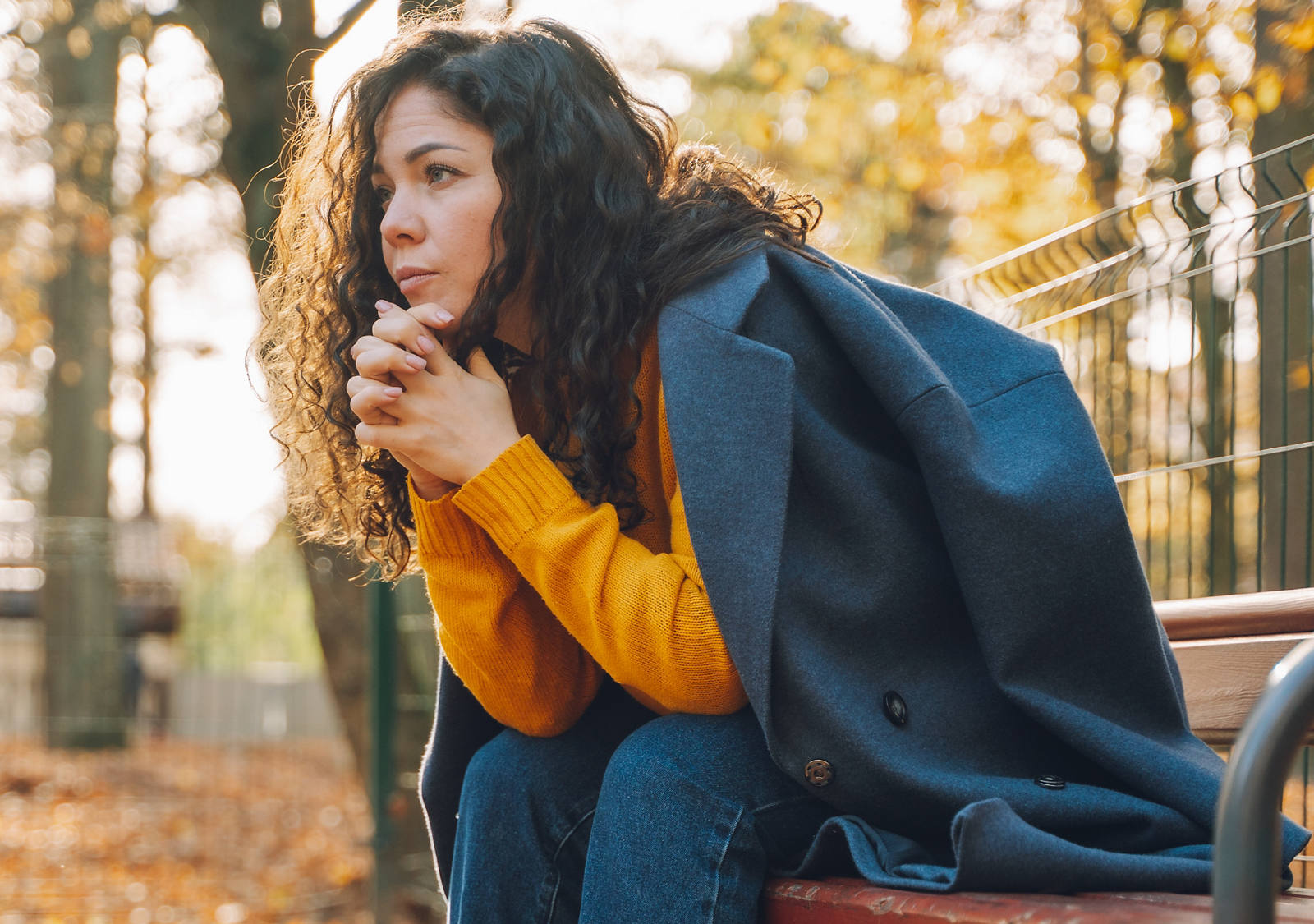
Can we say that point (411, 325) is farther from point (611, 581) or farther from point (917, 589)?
point (917, 589)

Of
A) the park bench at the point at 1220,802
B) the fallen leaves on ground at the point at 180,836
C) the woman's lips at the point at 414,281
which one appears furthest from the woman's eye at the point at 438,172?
the fallen leaves on ground at the point at 180,836

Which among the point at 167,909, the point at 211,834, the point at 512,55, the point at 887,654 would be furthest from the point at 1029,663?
the point at 211,834

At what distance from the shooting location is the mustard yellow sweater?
160 cm

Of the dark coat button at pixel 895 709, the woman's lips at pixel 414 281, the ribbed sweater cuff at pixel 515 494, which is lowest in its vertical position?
the dark coat button at pixel 895 709

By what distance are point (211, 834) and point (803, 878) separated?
7.04 meters

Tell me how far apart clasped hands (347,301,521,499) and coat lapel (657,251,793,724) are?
280 mm

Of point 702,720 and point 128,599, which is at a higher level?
point 702,720

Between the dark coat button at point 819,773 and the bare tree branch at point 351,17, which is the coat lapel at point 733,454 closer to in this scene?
the dark coat button at point 819,773

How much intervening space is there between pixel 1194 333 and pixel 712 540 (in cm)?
201

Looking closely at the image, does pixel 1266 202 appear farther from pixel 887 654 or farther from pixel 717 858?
pixel 717 858

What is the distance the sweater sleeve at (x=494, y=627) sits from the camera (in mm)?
1926

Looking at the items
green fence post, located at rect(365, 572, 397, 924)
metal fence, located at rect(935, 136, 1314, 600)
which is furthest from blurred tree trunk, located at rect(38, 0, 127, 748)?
metal fence, located at rect(935, 136, 1314, 600)

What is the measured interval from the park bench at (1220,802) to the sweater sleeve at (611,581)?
0.28 metres

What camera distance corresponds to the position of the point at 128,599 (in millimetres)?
11930
